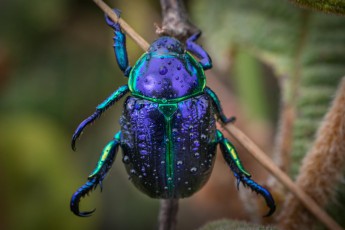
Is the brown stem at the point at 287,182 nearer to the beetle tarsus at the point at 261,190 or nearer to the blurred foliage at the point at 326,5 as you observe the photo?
the beetle tarsus at the point at 261,190

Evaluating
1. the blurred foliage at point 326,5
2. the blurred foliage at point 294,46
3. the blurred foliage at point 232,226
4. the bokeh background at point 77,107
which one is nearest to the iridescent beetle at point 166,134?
the blurred foliage at point 232,226

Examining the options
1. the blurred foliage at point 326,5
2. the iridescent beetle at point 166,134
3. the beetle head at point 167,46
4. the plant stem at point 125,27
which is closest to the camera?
the blurred foliage at point 326,5

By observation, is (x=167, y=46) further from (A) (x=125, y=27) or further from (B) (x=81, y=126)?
(B) (x=81, y=126)

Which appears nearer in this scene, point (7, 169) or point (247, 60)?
point (7, 169)

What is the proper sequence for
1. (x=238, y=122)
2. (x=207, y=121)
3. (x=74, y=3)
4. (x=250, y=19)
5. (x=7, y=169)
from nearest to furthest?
(x=207, y=121)
(x=250, y=19)
(x=7, y=169)
(x=238, y=122)
(x=74, y=3)

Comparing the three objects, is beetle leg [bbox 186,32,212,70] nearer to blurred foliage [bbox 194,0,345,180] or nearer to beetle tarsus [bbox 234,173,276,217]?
beetle tarsus [bbox 234,173,276,217]

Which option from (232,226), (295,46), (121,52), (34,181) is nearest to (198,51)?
(121,52)

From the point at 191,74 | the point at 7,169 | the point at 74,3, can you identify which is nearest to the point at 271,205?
the point at 191,74

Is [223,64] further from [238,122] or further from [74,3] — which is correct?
[74,3]
